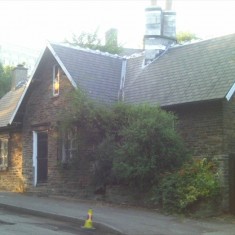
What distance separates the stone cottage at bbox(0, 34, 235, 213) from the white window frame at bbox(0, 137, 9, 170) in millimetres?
48

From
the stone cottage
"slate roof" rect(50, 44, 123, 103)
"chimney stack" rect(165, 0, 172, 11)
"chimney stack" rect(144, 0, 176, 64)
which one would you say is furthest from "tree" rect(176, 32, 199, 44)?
"slate roof" rect(50, 44, 123, 103)

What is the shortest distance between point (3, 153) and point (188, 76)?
35.5ft

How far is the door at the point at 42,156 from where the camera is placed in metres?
20.2

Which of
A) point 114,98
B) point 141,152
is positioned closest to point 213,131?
point 141,152

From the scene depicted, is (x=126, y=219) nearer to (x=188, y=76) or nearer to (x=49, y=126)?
(x=188, y=76)

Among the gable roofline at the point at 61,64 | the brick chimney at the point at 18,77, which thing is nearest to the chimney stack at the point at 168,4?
the gable roofline at the point at 61,64

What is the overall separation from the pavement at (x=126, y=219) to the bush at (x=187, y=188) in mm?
461

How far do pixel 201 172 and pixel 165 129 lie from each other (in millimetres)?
1658

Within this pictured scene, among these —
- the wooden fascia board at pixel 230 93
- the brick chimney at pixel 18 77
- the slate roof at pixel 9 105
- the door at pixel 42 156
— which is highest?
the brick chimney at pixel 18 77

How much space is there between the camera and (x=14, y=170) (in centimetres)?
2225

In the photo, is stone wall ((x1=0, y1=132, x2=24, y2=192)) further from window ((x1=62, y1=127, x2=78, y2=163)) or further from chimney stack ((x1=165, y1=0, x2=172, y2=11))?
chimney stack ((x1=165, y1=0, x2=172, y2=11))

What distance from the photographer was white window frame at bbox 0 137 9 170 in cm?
2306

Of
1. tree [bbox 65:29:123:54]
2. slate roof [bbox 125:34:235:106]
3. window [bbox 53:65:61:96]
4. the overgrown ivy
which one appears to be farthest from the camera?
tree [bbox 65:29:123:54]

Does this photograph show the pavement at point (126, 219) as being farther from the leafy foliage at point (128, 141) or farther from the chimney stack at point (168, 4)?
the chimney stack at point (168, 4)
